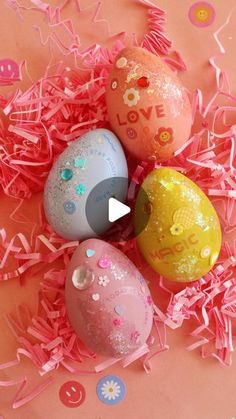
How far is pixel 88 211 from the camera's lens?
92 cm

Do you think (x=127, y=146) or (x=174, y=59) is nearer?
(x=127, y=146)

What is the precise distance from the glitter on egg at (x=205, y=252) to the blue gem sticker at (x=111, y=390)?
0.85ft

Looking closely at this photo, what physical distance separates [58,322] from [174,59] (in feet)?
1.64

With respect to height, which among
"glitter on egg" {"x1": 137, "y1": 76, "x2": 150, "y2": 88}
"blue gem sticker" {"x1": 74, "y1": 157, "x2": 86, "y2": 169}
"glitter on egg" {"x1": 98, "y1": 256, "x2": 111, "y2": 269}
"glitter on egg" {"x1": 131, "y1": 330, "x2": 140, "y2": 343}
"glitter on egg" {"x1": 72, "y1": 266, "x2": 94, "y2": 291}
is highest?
"glitter on egg" {"x1": 137, "y1": 76, "x2": 150, "y2": 88}

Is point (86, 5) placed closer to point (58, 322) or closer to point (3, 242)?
point (3, 242)

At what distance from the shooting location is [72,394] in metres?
0.99

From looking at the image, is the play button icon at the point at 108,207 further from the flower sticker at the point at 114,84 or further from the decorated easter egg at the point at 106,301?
the flower sticker at the point at 114,84

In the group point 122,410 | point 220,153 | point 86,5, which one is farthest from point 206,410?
point 86,5

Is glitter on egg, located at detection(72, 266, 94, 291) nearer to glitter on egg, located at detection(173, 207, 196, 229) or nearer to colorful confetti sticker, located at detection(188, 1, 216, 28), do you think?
glitter on egg, located at detection(173, 207, 196, 229)

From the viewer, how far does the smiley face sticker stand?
990mm

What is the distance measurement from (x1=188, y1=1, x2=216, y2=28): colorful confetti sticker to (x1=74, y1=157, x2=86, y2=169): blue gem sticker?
0.36 m

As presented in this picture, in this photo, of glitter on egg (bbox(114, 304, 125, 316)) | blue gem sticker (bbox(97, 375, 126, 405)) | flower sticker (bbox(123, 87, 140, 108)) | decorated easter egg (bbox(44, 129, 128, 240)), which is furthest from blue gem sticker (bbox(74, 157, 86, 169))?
blue gem sticker (bbox(97, 375, 126, 405))

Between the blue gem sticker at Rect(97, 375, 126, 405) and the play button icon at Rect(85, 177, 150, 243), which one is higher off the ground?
the play button icon at Rect(85, 177, 150, 243)

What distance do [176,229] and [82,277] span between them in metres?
0.16
